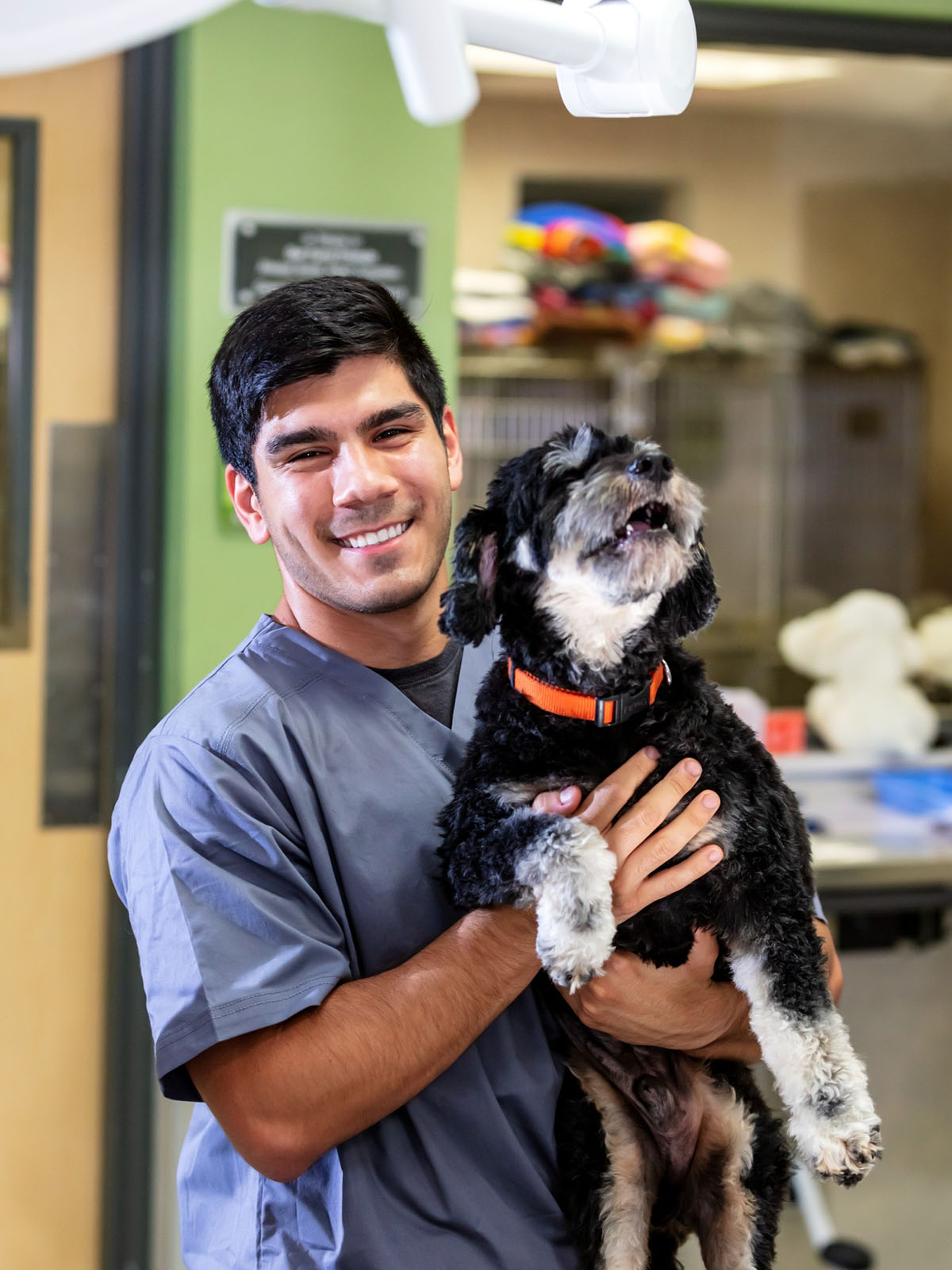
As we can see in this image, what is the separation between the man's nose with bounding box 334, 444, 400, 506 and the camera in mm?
1214

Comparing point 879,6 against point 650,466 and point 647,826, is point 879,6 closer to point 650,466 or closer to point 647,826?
point 650,466

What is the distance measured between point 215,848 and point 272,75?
173 cm

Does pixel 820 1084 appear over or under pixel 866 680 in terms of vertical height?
under

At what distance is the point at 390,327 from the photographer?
4.18ft

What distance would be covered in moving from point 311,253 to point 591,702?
1482 mm

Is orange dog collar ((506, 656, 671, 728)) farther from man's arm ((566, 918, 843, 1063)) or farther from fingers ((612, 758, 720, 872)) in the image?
man's arm ((566, 918, 843, 1063))

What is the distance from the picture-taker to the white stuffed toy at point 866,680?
9.98 feet

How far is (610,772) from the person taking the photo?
4.09 feet

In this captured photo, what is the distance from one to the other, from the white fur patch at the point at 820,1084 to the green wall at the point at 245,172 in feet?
4.67

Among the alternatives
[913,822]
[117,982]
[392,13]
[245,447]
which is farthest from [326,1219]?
[913,822]

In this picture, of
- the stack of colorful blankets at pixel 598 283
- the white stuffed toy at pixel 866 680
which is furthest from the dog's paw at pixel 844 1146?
the stack of colorful blankets at pixel 598 283

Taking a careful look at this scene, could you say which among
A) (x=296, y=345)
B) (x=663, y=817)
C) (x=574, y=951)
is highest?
(x=296, y=345)

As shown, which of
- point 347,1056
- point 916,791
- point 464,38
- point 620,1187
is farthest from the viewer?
point 916,791

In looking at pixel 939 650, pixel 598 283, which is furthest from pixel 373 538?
pixel 598 283
